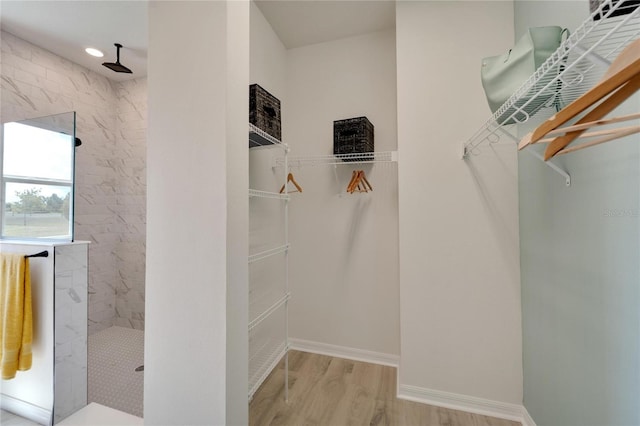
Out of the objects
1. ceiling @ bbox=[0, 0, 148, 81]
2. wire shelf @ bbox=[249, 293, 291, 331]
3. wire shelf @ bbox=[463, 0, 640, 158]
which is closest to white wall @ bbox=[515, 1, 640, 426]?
wire shelf @ bbox=[463, 0, 640, 158]

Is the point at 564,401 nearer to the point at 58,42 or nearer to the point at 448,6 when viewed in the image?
the point at 448,6

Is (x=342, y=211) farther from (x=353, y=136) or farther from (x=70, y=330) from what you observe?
(x=70, y=330)

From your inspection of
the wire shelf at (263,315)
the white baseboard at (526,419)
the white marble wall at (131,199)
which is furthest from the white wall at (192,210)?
the white marble wall at (131,199)

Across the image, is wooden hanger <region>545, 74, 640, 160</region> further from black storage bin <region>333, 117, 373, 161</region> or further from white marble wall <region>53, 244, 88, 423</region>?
white marble wall <region>53, 244, 88, 423</region>

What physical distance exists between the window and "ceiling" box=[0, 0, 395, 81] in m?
0.96

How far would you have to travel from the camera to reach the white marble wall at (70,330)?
1.46 m

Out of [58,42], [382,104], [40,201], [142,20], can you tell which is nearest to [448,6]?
[382,104]

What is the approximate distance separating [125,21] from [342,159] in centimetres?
205

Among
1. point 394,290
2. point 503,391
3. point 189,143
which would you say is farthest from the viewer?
point 394,290

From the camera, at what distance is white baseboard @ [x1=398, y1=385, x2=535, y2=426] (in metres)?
1.63

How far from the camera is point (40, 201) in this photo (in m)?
1.67

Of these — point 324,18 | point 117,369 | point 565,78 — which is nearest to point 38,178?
point 117,369

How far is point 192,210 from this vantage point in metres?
0.98

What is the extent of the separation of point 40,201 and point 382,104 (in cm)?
258
